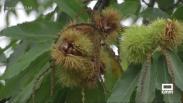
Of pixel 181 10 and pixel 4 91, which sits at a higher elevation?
pixel 181 10

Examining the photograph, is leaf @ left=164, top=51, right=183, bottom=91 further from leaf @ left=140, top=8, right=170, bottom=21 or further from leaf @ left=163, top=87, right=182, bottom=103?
leaf @ left=140, top=8, right=170, bottom=21

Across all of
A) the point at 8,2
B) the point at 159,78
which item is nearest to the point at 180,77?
the point at 159,78

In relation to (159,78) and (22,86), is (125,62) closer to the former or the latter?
(159,78)

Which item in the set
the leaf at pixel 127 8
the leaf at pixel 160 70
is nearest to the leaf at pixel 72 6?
the leaf at pixel 127 8

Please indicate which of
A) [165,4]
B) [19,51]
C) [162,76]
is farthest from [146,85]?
[165,4]

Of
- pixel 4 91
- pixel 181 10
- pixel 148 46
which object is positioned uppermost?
pixel 181 10

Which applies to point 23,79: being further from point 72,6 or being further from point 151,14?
point 151,14
